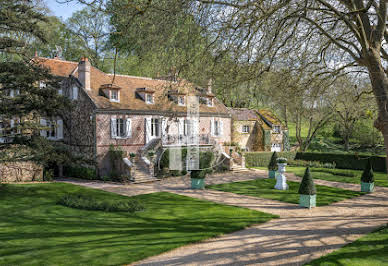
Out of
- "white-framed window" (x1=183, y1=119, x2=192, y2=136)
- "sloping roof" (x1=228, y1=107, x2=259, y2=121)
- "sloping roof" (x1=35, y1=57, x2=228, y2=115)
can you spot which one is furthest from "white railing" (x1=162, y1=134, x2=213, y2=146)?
"sloping roof" (x1=228, y1=107, x2=259, y2=121)

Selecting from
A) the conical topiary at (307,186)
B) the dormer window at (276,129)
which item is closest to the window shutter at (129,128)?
the conical topiary at (307,186)

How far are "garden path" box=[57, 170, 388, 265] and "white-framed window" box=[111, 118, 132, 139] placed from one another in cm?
634

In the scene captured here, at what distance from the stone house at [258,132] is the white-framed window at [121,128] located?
15356 mm

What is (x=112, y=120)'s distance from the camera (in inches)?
926

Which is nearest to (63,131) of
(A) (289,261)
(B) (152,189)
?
(B) (152,189)

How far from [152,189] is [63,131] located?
1053 centimetres

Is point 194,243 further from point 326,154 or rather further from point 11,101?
point 326,154

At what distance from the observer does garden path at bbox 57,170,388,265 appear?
8.72 meters

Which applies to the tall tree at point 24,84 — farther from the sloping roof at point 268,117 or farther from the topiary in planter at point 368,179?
the sloping roof at point 268,117

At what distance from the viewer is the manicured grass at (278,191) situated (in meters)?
17.1

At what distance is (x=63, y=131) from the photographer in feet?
84.3

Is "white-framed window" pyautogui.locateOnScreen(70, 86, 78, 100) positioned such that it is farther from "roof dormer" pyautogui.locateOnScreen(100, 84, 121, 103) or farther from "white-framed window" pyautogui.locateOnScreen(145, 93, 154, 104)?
"white-framed window" pyautogui.locateOnScreen(145, 93, 154, 104)

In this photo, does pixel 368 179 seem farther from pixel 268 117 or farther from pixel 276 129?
pixel 268 117

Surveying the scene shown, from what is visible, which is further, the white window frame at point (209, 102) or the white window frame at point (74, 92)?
the white window frame at point (209, 102)
